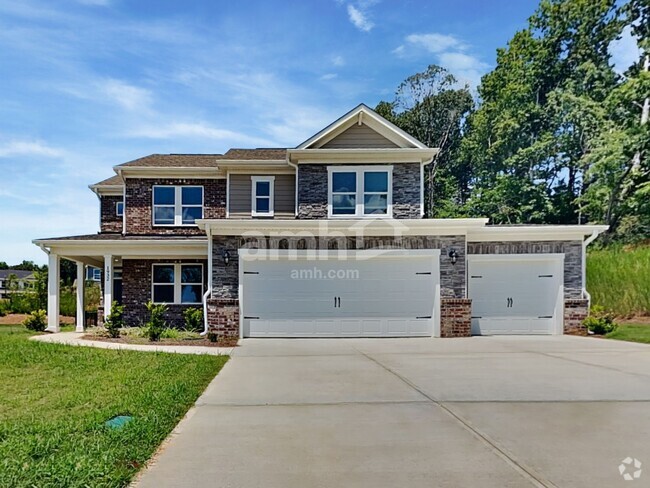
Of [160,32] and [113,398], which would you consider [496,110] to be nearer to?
[160,32]

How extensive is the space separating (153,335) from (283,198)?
23.6 ft

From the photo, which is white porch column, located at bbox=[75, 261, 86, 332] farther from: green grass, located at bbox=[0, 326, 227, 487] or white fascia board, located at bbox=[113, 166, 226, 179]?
green grass, located at bbox=[0, 326, 227, 487]

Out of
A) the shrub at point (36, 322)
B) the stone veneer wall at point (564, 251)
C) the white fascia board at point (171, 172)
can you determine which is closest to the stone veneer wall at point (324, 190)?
the stone veneer wall at point (564, 251)

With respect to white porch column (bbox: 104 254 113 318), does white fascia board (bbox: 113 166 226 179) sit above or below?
above

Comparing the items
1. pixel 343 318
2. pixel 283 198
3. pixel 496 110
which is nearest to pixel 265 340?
pixel 343 318

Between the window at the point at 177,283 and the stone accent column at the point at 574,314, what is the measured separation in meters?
12.2

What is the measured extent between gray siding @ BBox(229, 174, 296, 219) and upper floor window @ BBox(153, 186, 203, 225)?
4.86 ft

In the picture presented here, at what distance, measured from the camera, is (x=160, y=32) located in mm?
11852

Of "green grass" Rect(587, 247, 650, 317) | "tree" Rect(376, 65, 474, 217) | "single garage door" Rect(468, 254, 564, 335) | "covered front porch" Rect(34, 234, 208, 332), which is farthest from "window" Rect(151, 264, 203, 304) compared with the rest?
"tree" Rect(376, 65, 474, 217)

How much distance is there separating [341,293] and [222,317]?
350cm

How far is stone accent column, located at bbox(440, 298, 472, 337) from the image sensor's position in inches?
546

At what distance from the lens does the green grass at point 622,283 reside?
58.6ft

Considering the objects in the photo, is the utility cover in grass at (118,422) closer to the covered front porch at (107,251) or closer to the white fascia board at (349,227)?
Answer: the white fascia board at (349,227)

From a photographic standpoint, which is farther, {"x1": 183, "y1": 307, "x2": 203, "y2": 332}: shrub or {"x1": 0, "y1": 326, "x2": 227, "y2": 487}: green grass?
{"x1": 183, "y1": 307, "x2": 203, "y2": 332}: shrub
